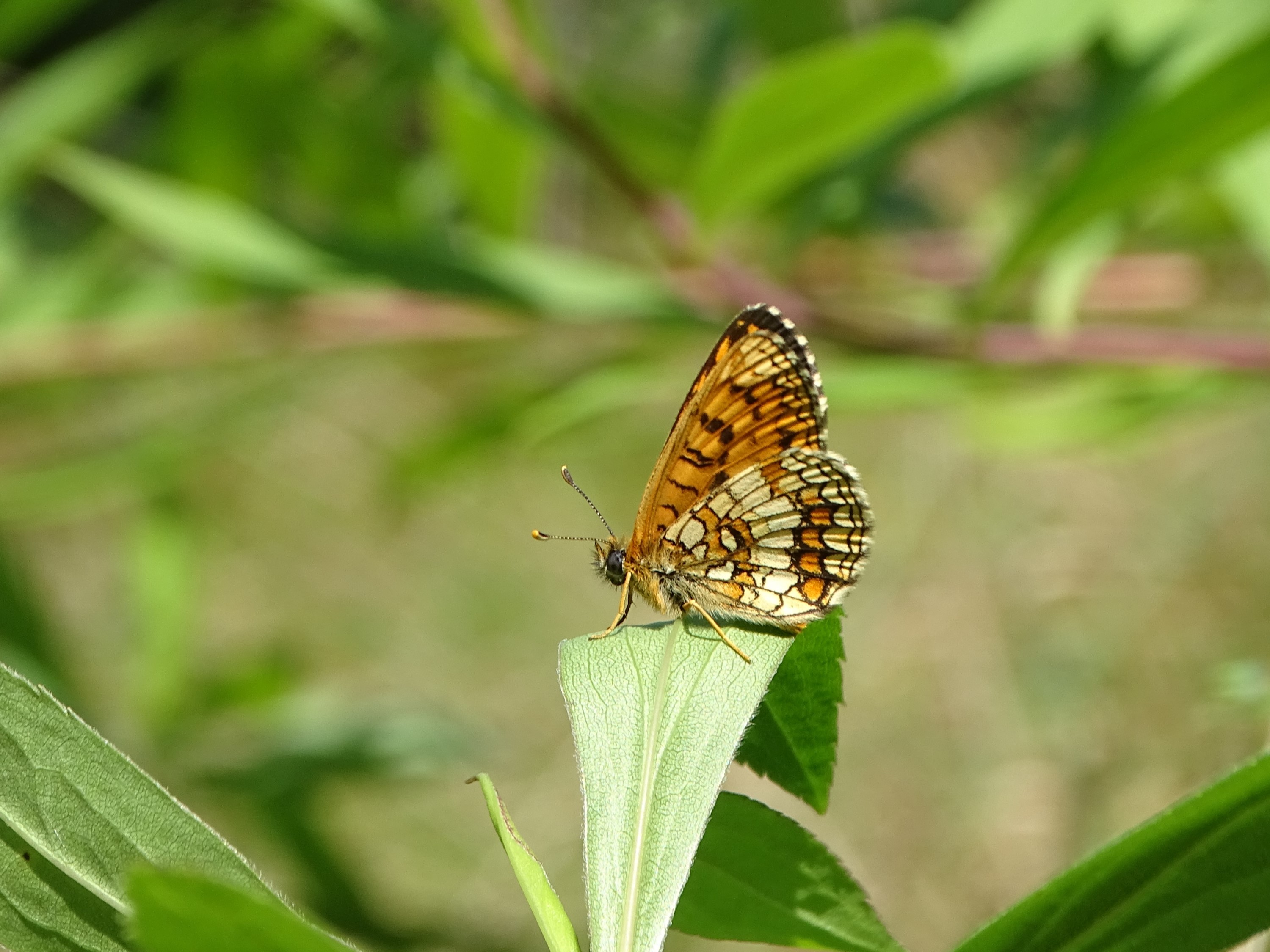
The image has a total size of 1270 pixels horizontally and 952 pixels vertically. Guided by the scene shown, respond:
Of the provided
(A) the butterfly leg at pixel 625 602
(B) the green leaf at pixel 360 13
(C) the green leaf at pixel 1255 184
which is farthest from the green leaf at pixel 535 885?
(C) the green leaf at pixel 1255 184

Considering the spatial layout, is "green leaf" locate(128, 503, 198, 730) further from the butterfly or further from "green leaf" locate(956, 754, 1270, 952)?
"green leaf" locate(956, 754, 1270, 952)

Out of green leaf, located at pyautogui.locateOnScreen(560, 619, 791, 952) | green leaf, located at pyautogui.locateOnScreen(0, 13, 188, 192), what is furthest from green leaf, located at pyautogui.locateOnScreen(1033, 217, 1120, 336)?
green leaf, located at pyautogui.locateOnScreen(0, 13, 188, 192)

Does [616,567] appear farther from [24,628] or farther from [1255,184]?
[24,628]

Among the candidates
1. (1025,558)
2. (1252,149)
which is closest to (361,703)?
(1252,149)

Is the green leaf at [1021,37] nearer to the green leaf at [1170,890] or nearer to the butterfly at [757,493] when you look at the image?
the butterfly at [757,493]

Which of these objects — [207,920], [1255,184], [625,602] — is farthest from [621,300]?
[207,920]
